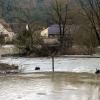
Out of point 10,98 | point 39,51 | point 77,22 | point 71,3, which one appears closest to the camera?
point 10,98

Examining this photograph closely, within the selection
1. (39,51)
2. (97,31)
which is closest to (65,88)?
(39,51)

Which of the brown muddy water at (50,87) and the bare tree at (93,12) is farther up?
the bare tree at (93,12)

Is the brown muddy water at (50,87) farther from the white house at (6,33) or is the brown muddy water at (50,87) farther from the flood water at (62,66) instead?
the white house at (6,33)

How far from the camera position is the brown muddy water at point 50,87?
60.5ft

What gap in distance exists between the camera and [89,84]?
906 inches

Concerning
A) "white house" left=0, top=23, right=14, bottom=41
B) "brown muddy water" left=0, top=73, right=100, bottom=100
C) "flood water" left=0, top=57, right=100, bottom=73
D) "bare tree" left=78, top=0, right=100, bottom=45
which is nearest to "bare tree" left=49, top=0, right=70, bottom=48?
"bare tree" left=78, top=0, right=100, bottom=45

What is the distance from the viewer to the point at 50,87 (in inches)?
851

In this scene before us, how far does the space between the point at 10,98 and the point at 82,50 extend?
1390 inches

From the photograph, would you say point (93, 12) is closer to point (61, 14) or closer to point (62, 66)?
Answer: point (61, 14)

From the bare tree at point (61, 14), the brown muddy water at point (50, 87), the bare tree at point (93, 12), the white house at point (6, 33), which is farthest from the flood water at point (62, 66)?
the white house at point (6, 33)

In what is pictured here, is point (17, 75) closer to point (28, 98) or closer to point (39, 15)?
point (28, 98)

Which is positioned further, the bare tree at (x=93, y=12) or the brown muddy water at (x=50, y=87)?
the bare tree at (x=93, y=12)

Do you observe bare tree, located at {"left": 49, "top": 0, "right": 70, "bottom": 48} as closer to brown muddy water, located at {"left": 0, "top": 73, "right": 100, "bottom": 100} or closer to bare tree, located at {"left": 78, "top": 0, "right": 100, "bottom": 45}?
bare tree, located at {"left": 78, "top": 0, "right": 100, "bottom": 45}

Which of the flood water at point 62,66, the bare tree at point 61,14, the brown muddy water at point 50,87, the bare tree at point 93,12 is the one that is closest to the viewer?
the brown muddy water at point 50,87
